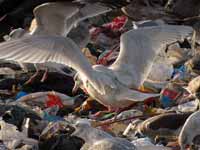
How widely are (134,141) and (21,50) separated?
1.48 meters

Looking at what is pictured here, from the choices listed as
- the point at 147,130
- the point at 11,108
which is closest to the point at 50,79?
the point at 11,108

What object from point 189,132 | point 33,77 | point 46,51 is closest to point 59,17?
point 33,77

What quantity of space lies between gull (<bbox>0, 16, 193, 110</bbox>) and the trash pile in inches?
0.5

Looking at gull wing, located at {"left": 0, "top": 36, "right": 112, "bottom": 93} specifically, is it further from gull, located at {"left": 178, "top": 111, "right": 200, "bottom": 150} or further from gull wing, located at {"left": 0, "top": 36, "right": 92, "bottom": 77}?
gull, located at {"left": 178, "top": 111, "right": 200, "bottom": 150}

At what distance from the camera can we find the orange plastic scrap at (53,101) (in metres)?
8.88

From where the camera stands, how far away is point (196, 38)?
1069 cm

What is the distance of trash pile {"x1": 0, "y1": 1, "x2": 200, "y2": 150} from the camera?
23.3 feet

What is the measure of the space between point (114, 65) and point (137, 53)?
9.6 inches

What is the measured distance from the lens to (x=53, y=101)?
8922 mm

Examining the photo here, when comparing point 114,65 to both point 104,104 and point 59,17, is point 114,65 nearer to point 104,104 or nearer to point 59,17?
point 104,104

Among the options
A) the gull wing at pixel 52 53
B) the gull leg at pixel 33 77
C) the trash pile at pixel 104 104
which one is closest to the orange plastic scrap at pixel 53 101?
the trash pile at pixel 104 104

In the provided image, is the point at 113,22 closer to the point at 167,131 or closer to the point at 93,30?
the point at 93,30

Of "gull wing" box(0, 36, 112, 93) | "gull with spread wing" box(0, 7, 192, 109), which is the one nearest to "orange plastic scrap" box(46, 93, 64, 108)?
"gull with spread wing" box(0, 7, 192, 109)

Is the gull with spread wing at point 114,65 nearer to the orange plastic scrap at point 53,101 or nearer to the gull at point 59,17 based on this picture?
the orange plastic scrap at point 53,101
